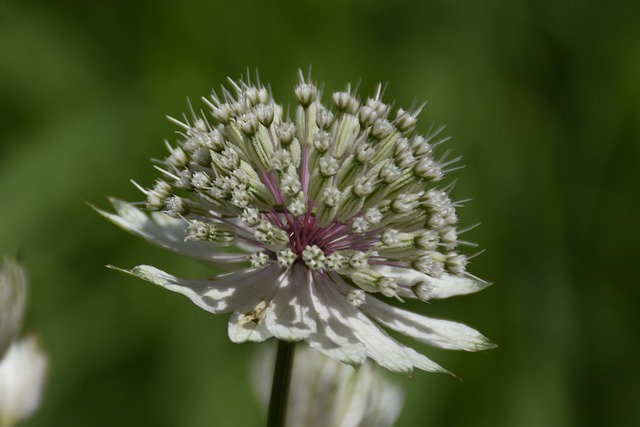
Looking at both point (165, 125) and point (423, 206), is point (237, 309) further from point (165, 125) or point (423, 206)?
point (165, 125)

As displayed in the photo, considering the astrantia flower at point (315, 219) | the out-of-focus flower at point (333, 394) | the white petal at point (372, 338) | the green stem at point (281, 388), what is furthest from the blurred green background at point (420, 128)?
the green stem at point (281, 388)

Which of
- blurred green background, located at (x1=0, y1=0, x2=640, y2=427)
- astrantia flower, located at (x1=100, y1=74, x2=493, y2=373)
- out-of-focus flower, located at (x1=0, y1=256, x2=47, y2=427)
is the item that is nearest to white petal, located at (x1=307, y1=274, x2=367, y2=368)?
astrantia flower, located at (x1=100, y1=74, x2=493, y2=373)

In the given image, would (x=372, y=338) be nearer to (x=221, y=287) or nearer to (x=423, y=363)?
(x=423, y=363)

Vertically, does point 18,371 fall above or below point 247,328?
below

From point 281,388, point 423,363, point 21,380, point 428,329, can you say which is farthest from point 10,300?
point 428,329

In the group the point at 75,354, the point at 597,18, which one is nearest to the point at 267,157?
the point at 75,354

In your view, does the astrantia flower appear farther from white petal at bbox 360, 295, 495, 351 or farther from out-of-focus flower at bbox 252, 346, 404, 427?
out-of-focus flower at bbox 252, 346, 404, 427

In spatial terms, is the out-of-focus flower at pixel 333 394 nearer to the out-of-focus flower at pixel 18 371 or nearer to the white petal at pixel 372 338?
the white petal at pixel 372 338
